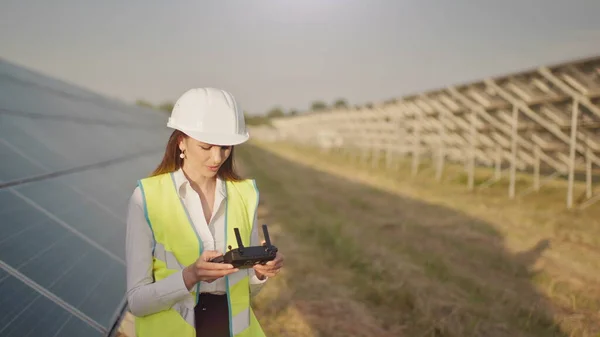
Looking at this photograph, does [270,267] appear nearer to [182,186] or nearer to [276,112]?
[182,186]

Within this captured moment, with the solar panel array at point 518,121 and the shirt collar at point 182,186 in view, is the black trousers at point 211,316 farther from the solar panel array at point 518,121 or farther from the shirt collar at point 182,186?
the solar panel array at point 518,121

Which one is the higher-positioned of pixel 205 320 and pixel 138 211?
pixel 138 211

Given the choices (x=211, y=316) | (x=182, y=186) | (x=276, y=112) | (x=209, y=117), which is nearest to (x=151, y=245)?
(x=182, y=186)

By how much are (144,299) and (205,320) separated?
276 millimetres

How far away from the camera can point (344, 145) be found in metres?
33.2

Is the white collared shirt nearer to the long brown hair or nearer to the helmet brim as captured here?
the long brown hair

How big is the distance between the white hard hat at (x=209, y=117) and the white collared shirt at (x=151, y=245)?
0.70 feet

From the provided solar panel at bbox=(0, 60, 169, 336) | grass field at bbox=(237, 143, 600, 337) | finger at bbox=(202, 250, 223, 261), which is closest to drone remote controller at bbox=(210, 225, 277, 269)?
finger at bbox=(202, 250, 223, 261)

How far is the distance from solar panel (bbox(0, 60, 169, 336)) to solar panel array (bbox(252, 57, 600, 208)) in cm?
993

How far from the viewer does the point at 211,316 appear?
1892mm

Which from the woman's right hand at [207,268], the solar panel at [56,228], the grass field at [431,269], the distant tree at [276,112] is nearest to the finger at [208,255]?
the woman's right hand at [207,268]

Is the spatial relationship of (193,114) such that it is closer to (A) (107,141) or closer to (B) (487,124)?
(A) (107,141)

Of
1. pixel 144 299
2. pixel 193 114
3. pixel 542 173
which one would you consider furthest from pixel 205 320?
pixel 542 173

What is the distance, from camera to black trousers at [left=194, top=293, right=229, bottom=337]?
73.9 inches
